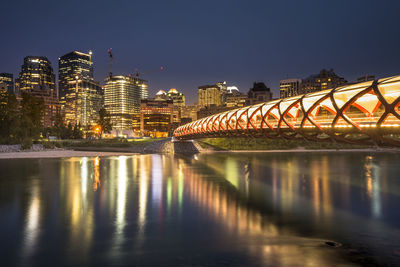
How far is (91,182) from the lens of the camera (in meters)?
36.7

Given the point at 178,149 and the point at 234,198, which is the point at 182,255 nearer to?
the point at 234,198

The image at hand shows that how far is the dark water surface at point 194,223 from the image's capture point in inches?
570

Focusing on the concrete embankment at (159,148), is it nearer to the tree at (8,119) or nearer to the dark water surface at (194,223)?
the tree at (8,119)

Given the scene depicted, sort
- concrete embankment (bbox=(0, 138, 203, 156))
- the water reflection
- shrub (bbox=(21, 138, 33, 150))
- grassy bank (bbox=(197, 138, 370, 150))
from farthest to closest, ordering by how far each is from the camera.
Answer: grassy bank (bbox=(197, 138, 370, 150)) < concrete embankment (bbox=(0, 138, 203, 156)) < shrub (bbox=(21, 138, 33, 150)) < the water reflection

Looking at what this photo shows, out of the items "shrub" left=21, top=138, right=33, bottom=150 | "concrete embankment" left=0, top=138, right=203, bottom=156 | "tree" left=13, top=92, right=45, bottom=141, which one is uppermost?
"tree" left=13, top=92, right=45, bottom=141

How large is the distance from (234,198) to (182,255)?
14555mm

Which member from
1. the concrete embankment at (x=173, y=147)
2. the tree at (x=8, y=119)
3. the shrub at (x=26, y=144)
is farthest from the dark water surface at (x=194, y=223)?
the concrete embankment at (x=173, y=147)

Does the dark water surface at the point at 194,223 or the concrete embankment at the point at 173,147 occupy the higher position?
the concrete embankment at the point at 173,147

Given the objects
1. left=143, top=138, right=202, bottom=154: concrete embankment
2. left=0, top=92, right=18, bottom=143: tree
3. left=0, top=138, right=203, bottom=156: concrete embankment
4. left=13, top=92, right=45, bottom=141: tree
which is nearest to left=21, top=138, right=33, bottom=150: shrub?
left=13, top=92, right=45, bottom=141: tree

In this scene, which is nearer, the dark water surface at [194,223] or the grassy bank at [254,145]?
the dark water surface at [194,223]

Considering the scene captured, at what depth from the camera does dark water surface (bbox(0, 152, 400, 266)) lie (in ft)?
47.5

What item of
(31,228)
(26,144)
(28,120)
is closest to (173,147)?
(26,144)

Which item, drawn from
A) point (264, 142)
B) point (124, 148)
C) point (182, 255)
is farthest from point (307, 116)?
point (264, 142)

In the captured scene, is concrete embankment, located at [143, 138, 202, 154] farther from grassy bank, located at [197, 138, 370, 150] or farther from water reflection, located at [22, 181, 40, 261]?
water reflection, located at [22, 181, 40, 261]
